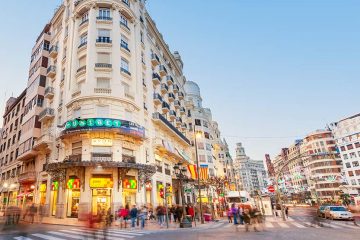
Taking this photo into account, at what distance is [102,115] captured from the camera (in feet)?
80.2

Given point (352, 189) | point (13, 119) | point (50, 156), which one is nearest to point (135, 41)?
point (50, 156)

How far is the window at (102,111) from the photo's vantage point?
24.4m

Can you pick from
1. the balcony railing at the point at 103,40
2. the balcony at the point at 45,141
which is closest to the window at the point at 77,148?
the balcony at the point at 45,141

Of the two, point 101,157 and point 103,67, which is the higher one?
point 103,67

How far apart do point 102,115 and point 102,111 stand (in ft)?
1.49

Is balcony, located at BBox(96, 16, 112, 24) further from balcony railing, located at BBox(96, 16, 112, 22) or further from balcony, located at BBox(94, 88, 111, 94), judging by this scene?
balcony, located at BBox(94, 88, 111, 94)

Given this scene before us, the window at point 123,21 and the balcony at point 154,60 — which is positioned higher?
the window at point 123,21

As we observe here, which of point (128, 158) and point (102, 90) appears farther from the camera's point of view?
point (102, 90)

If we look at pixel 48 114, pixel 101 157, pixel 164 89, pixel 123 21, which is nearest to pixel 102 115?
pixel 101 157

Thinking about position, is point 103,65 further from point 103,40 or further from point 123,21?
point 123,21

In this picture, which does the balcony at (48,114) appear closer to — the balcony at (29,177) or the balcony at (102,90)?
the balcony at (29,177)

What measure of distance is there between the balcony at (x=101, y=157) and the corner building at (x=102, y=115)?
0.29 feet

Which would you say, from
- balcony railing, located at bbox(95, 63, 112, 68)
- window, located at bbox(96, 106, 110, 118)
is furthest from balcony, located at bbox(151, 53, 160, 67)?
window, located at bbox(96, 106, 110, 118)

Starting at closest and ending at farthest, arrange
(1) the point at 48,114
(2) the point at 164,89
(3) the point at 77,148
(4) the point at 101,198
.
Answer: (4) the point at 101,198 < (3) the point at 77,148 < (1) the point at 48,114 < (2) the point at 164,89
